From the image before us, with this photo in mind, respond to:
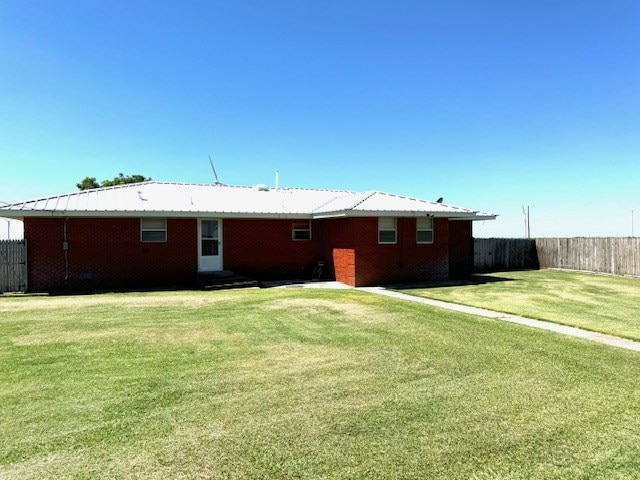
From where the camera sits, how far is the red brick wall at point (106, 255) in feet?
47.3

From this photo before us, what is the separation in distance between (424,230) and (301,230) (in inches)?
195

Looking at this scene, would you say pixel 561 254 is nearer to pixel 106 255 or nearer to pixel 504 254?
pixel 504 254

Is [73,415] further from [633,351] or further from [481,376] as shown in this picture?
[633,351]

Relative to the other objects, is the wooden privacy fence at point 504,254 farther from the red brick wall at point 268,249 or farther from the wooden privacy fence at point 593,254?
the red brick wall at point 268,249

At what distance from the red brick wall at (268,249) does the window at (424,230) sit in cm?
401

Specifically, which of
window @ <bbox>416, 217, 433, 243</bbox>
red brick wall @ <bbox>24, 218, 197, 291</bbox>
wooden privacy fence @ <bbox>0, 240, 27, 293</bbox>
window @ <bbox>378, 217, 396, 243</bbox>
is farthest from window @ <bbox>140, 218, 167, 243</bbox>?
window @ <bbox>416, 217, 433, 243</bbox>

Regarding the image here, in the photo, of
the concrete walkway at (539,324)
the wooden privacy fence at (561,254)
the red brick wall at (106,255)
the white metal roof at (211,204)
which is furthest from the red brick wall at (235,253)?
the wooden privacy fence at (561,254)

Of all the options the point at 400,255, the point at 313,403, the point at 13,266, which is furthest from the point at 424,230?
the point at 13,266

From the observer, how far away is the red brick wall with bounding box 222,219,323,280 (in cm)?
1669

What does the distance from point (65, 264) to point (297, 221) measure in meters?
8.45

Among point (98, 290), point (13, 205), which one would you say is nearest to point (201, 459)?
point (98, 290)

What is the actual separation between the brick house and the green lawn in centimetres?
724

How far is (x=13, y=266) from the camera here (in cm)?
1419

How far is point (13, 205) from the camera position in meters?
13.9
